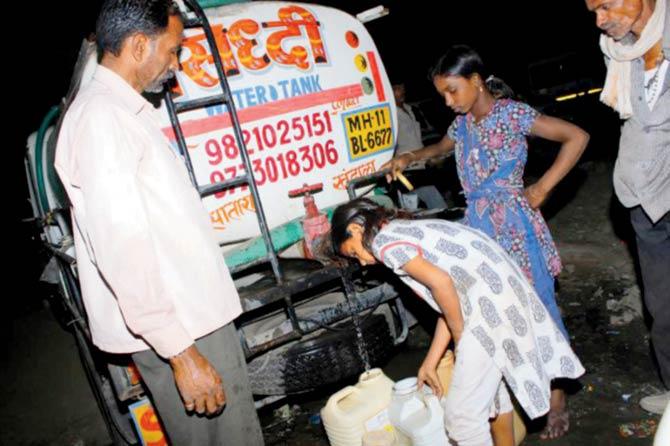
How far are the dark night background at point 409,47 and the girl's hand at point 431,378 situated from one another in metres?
8.83

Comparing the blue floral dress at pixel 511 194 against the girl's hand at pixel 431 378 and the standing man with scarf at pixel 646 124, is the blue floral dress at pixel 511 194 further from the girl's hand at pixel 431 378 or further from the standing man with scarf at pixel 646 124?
the girl's hand at pixel 431 378

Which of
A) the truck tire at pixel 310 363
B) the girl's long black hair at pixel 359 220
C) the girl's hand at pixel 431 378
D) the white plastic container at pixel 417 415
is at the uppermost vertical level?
the girl's long black hair at pixel 359 220

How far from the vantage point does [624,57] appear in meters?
2.32

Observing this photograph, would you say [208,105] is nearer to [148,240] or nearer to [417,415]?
[148,240]

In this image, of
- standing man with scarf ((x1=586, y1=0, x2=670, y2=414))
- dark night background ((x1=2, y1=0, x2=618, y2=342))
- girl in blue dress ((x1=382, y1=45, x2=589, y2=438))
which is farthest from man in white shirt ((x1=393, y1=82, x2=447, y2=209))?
dark night background ((x1=2, y1=0, x2=618, y2=342))

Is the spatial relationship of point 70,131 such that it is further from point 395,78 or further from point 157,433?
point 395,78

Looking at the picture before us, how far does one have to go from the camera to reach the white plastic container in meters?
2.31

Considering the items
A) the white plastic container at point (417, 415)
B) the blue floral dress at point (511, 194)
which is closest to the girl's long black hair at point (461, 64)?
the blue floral dress at point (511, 194)

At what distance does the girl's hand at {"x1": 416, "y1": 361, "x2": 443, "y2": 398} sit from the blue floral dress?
78 centimetres

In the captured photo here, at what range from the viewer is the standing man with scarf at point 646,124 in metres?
2.20

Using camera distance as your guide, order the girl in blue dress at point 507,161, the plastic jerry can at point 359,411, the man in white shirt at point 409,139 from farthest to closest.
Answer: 1. the man in white shirt at point 409,139
2. the girl in blue dress at point 507,161
3. the plastic jerry can at point 359,411

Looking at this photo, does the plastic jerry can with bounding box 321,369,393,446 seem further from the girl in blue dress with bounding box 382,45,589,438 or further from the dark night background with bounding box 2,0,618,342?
the dark night background with bounding box 2,0,618,342

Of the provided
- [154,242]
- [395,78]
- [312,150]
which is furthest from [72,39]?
[154,242]

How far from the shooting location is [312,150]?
284 cm
